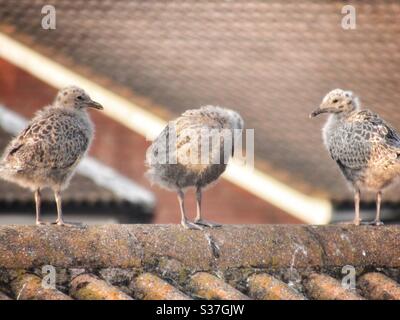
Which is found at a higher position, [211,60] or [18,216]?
[211,60]

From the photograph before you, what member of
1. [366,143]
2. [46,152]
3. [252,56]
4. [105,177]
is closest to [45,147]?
[46,152]

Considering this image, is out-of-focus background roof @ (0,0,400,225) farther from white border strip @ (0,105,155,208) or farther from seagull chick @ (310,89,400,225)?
seagull chick @ (310,89,400,225)

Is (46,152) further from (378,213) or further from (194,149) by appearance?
(378,213)

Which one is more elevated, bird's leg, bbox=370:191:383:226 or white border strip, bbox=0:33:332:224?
bird's leg, bbox=370:191:383:226

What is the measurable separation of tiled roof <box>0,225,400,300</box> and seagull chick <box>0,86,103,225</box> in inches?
57.7

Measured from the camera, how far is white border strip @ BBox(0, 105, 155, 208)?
741 inches

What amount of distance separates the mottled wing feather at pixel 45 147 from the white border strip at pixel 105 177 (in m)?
10.3

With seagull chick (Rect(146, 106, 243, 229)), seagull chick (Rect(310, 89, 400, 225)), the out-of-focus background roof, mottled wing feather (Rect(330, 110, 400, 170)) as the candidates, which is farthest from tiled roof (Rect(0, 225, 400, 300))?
the out-of-focus background roof

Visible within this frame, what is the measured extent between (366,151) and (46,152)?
244 cm

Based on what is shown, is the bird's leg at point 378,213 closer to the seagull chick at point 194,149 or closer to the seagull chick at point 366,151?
the seagull chick at point 366,151

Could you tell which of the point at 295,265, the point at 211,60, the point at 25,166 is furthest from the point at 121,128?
the point at 295,265

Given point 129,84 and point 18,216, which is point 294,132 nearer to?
point 129,84
